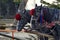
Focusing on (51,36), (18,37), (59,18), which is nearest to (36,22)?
(59,18)

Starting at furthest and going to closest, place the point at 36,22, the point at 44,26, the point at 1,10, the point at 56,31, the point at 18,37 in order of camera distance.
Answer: the point at 1,10 → the point at 18,37 → the point at 36,22 → the point at 44,26 → the point at 56,31

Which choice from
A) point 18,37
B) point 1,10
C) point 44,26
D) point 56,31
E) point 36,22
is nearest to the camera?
point 56,31

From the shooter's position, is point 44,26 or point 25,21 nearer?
point 44,26

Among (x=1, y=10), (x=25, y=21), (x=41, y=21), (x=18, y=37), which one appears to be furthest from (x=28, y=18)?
(x=1, y=10)

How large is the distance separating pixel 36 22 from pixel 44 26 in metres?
0.29

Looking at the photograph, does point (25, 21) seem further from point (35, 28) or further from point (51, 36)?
point (51, 36)

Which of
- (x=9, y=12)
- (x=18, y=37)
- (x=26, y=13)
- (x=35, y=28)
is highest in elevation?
(x=26, y=13)

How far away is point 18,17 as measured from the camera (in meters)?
3.44

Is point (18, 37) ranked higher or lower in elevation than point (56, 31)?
lower

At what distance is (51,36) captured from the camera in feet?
9.53

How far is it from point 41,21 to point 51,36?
40 cm

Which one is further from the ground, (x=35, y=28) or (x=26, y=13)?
(x=26, y=13)

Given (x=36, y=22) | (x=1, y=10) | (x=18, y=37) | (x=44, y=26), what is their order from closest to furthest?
(x=44, y=26) → (x=36, y=22) → (x=18, y=37) → (x=1, y=10)

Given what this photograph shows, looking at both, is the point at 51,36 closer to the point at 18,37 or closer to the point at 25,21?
the point at 25,21
